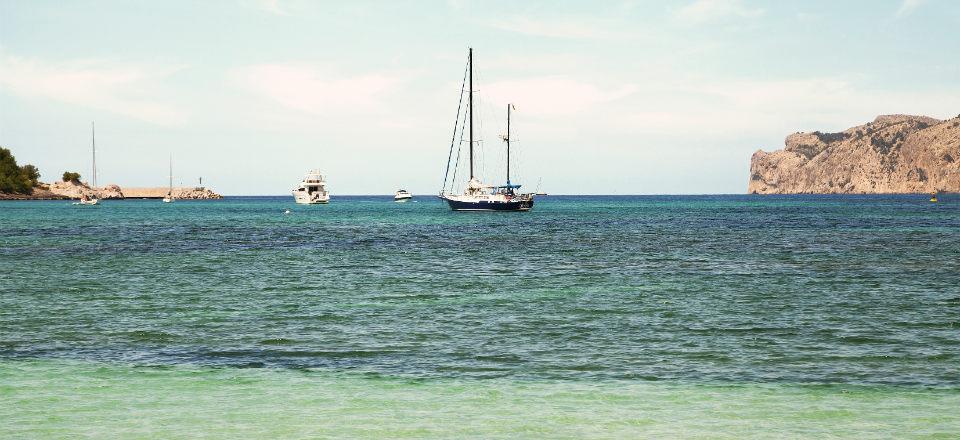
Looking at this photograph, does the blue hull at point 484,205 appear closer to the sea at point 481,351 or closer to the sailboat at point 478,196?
the sailboat at point 478,196

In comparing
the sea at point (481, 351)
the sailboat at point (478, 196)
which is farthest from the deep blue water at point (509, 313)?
the sailboat at point (478, 196)

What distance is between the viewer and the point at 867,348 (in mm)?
18625

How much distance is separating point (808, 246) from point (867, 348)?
129 feet

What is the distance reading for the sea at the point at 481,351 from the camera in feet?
41.2

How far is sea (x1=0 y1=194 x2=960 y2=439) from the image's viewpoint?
41.2 ft

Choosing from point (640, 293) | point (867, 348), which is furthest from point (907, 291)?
point (867, 348)

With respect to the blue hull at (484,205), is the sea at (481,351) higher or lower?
lower

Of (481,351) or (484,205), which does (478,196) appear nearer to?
(484,205)

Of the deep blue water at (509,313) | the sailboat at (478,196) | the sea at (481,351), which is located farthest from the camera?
the sailboat at (478,196)

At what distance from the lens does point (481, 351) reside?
60.0 ft

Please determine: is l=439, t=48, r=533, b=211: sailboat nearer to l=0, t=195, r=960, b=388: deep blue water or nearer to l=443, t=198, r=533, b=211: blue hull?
l=443, t=198, r=533, b=211: blue hull

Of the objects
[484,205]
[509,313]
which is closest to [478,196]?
[484,205]

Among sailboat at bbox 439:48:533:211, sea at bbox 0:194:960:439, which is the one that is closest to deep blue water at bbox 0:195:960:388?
sea at bbox 0:194:960:439

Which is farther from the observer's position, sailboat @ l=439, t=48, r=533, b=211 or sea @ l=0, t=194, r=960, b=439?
sailboat @ l=439, t=48, r=533, b=211
